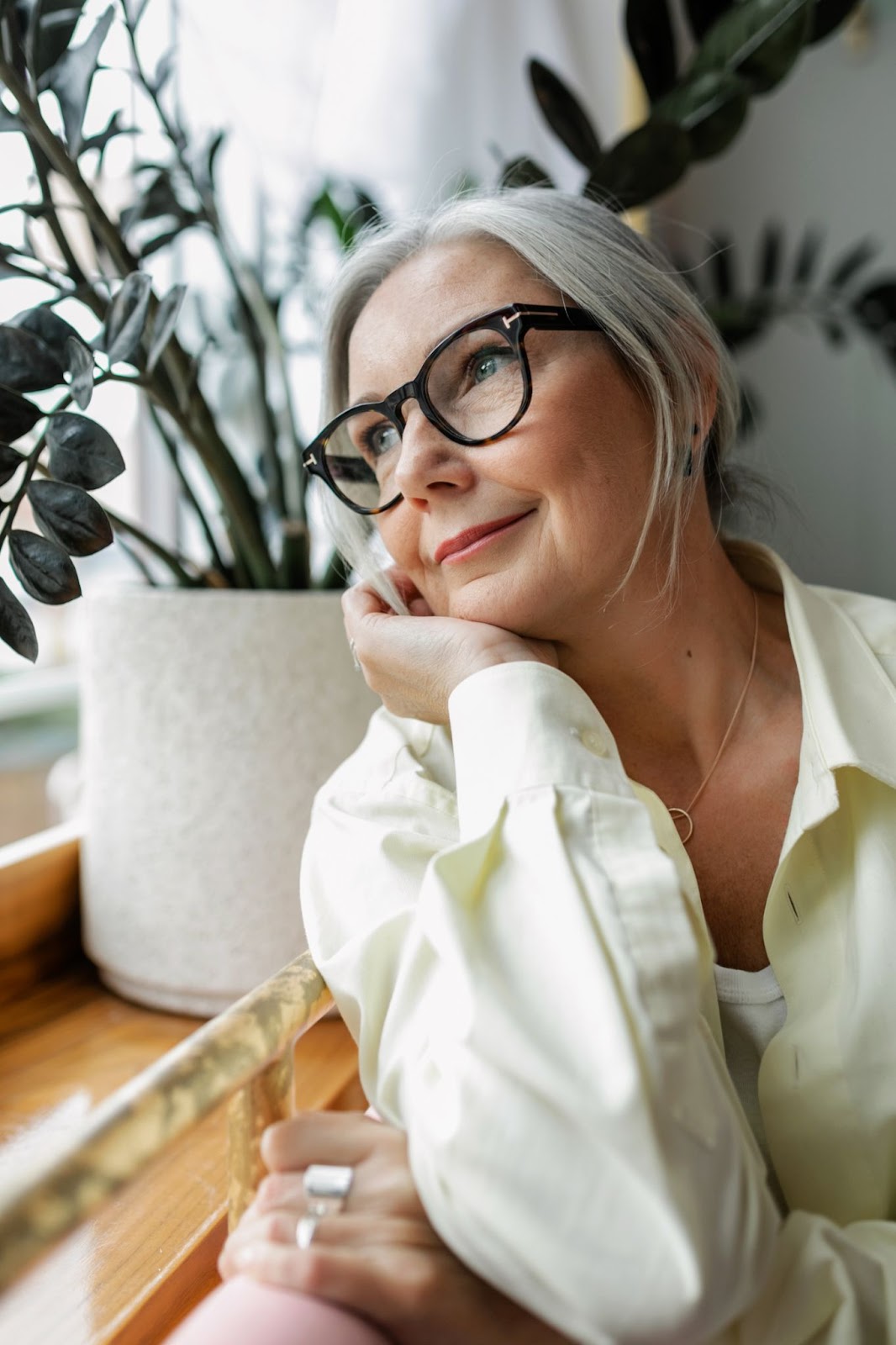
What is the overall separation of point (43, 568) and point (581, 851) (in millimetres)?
445

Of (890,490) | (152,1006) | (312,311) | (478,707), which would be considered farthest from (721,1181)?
(890,490)

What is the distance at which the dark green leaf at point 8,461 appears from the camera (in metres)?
0.77

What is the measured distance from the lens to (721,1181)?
22.2 inches

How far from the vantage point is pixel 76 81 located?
931mm

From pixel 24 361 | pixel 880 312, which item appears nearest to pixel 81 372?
pixel 24 361

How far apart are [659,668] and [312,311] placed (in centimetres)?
94

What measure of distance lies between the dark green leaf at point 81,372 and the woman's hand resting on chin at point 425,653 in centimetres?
32

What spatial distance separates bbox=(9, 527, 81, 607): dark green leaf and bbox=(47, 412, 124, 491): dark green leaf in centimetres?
5

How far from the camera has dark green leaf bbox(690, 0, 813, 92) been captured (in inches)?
46.3

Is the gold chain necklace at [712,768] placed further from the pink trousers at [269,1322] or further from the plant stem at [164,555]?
the plant stem at [164,555]

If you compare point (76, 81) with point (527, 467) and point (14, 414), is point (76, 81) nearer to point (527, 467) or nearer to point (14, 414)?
point (14, 414)

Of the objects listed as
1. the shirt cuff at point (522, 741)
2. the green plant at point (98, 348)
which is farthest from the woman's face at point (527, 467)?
the green plant at point (98, 348)

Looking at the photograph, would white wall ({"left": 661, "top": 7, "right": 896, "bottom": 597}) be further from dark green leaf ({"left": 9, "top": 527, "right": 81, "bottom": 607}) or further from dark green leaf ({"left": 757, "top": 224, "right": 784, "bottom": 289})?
dark green leaf ({"left": 9, "top": 527, "right": 81, "bottom": 607})

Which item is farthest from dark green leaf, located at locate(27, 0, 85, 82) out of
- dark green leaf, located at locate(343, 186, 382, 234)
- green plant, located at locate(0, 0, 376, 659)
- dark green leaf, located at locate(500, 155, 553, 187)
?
dark green leaf, located at locate(343, 186, 382, 234)
